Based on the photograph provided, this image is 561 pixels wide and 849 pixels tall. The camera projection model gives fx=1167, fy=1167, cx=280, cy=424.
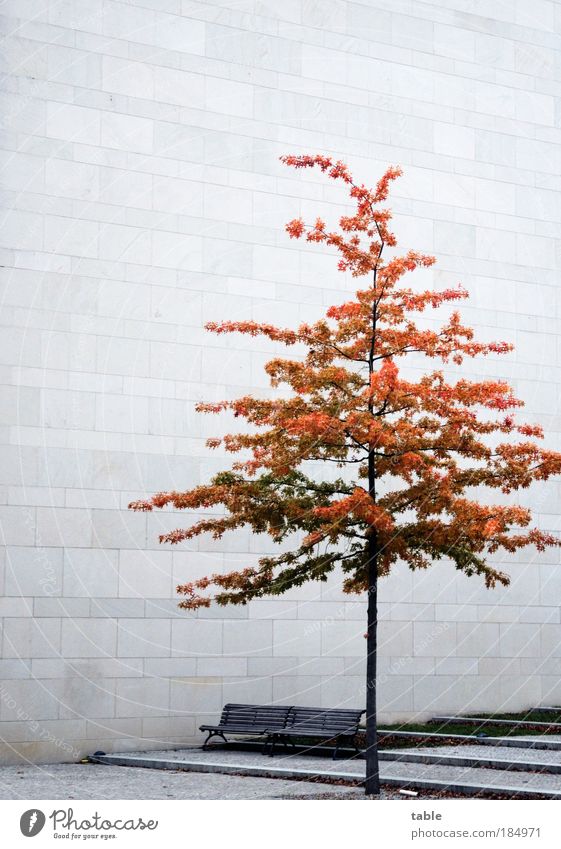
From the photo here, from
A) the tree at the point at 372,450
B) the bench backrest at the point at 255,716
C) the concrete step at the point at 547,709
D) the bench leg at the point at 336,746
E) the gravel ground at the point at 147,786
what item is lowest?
the gravel ground at the point at 147,786

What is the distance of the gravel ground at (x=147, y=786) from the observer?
1439 cm

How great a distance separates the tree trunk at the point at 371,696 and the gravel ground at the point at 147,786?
0.75ft

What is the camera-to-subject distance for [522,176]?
24812 mm

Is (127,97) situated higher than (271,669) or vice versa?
(127,97)

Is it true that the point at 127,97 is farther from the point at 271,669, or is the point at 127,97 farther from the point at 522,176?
the point at 271,669

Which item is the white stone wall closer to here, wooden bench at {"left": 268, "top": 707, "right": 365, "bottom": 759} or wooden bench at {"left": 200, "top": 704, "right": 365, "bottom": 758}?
wooden bench at {"left": 200, "top": 704, "right": 365, "bottom": 758}

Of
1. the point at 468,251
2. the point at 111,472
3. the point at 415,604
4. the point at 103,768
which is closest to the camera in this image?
the point at 103,768

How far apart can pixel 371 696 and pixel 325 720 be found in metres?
4.67

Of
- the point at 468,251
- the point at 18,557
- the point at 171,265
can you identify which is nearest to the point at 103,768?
the point at 18,557

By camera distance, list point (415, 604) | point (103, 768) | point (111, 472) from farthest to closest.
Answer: point (415, 604) → point (111, 472) → point (103, 768)

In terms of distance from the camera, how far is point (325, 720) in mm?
18844

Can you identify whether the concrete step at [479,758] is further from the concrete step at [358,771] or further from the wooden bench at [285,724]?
the wooden bench at [285,724]

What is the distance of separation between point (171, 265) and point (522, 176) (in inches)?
333

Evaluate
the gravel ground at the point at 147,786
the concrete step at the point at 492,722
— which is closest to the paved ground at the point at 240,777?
the gravel ground at the point at 147,786
